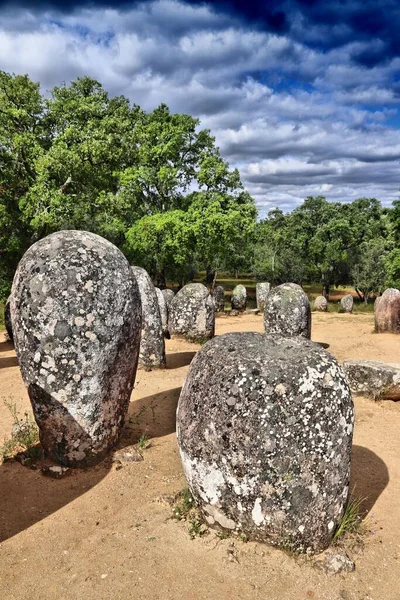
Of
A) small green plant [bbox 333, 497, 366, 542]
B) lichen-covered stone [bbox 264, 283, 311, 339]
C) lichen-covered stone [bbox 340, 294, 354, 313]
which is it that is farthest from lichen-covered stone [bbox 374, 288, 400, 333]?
small green plant [bbox 333, 497, 366, 542]

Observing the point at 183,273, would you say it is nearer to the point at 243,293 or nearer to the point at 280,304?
the point at 243,293

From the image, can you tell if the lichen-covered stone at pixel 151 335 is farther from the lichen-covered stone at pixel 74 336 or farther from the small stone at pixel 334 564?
the small stone at pixel 334 564

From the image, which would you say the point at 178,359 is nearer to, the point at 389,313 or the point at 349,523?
the point at 349,523

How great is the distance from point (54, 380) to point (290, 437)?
3.59 meters

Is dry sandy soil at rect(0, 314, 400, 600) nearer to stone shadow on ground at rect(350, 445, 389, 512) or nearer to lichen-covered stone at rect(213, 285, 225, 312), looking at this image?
stone shadow on ground at rect(350, 445, 389, 512)

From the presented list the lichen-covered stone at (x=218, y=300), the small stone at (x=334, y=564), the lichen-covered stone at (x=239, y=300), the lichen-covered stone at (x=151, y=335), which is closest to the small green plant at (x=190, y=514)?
the small stone at (x=334, y=564)

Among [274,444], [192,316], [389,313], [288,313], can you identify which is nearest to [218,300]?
[389,313]

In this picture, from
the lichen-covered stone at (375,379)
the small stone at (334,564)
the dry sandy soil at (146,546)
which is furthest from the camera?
the lichen-covered stone at (375,379)

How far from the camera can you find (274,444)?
14.5ft

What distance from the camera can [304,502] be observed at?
4.49 m

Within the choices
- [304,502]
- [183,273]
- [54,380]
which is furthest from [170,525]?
[183,273]

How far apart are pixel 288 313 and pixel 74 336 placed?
10.6 meters

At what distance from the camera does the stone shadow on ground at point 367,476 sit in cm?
607

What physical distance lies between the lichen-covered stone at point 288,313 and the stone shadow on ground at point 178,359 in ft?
11.1
